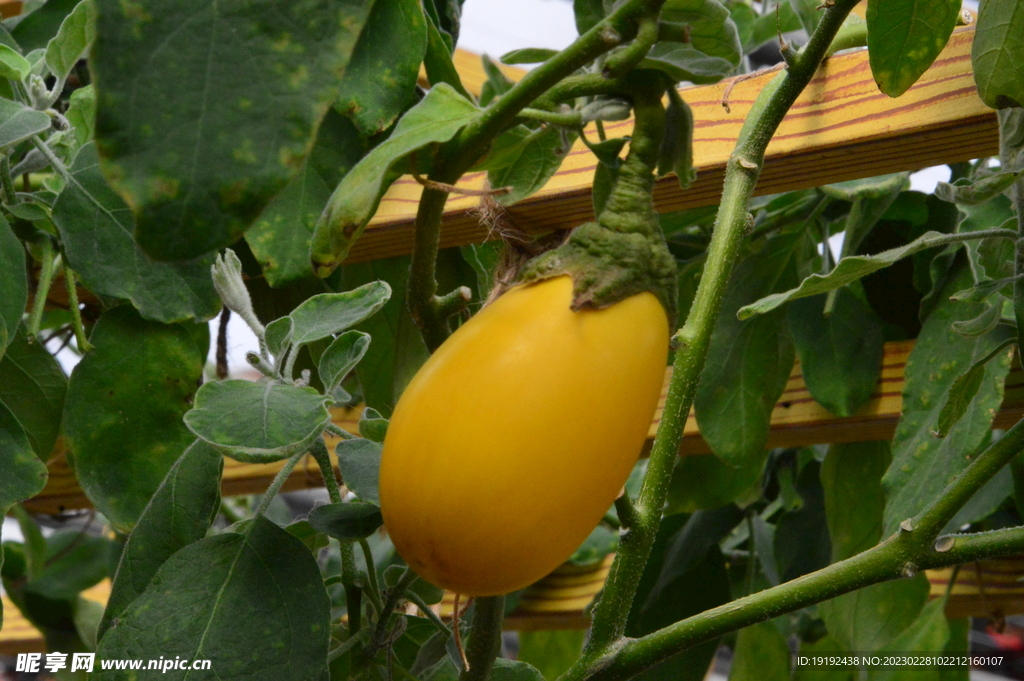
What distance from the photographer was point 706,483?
862mm

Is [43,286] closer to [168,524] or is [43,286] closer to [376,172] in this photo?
[168,524]

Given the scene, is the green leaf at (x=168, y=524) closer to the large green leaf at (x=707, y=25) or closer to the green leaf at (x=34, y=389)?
the green leaf at (x=34, y=389)

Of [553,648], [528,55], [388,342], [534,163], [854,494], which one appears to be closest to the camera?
[534,163]

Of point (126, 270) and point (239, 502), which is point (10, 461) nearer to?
point (126, 270)

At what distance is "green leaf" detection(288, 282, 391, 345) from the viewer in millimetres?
425

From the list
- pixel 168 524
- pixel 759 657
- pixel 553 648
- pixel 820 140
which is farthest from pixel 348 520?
pixel 553 648

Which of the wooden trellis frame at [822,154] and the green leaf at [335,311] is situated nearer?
the green leaf at [335,311]

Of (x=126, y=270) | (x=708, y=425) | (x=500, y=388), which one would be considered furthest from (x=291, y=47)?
(x=708, y=425)

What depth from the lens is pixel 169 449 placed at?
545mm

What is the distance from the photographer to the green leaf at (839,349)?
0.73 metres

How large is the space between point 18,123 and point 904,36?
1.36 feet

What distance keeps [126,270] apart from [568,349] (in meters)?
0.32

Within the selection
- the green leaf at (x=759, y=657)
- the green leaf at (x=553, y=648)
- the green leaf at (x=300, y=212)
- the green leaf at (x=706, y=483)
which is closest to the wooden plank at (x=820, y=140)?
the green leaf at (x=300, y=212)

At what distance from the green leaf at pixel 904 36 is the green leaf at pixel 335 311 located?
0.76ft
